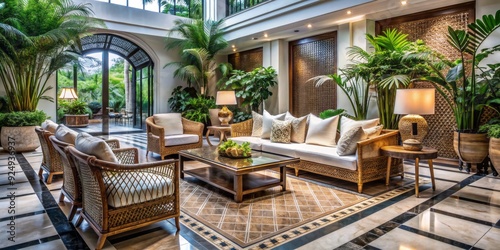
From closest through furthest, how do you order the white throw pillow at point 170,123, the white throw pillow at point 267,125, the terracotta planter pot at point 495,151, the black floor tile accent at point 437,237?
1. the black floor tile accent at point 437,237
2. the terracotta planter pot at point 495,151
3. the white throw pillow at point 267,125
4. the white throw pillow at point 170,123

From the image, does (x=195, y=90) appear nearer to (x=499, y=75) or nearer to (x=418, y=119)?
(x=418, y=119)

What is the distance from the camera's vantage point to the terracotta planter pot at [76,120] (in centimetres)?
1138

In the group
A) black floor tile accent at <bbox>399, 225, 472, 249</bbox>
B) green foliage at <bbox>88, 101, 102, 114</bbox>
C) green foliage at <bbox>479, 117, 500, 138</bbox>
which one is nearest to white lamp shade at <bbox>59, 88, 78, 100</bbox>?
green foliage at <bbox>88, 101, 102, 114</bbox>

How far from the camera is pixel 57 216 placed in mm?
2947

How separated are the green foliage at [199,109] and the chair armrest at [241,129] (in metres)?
3.19

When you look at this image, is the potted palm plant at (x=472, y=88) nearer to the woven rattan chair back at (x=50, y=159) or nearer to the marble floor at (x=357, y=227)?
the marble floor at (x=357, y=227)

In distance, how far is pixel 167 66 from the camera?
9961 millimetres

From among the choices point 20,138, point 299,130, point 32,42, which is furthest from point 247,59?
point 20,138

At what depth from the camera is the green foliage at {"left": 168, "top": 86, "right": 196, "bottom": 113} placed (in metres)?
9.43

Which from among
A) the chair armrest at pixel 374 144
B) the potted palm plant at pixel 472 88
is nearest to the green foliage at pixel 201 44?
the potted palm plant at pixel 472 88

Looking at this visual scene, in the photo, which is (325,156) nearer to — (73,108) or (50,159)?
(50,159)

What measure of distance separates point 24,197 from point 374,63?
551 centimetres

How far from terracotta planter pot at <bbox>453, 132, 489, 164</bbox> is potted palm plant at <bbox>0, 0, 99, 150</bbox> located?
7360 millimetres

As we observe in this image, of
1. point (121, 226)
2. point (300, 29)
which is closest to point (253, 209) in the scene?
point (121, 226)
